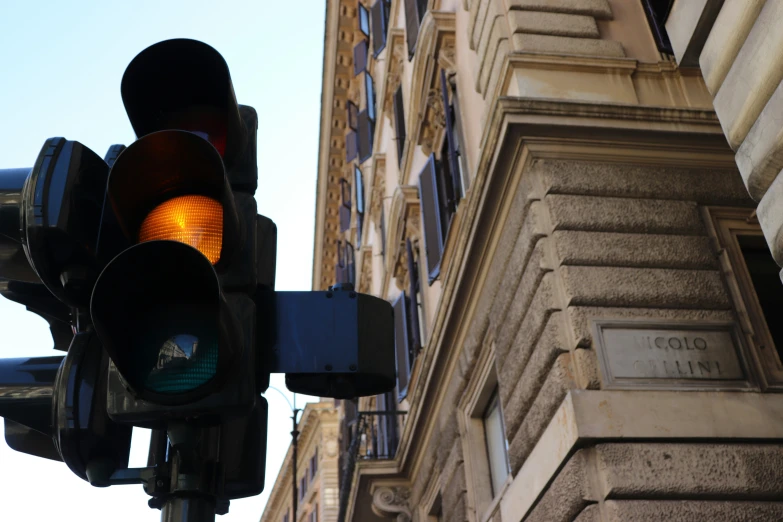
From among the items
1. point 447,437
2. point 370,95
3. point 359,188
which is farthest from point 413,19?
point 359,188

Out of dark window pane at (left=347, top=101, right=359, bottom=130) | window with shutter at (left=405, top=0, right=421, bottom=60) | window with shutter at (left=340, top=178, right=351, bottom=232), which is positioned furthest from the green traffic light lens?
window with shutter at (left=340, top=178, right=351, bottom=232)

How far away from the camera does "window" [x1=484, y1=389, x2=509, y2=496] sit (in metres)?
9.14

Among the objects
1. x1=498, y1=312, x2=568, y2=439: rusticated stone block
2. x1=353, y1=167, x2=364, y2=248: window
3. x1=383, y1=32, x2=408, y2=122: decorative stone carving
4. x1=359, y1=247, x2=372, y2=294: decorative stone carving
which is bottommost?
x1=498, y1=312, x2=568, y2=439: rusticated stone block

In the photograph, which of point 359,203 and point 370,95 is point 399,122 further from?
point 359,203

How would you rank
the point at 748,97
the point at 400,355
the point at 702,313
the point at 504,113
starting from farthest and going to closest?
the point at 400,355
the point at 504,113
the point at 702,313
the point at 748,97

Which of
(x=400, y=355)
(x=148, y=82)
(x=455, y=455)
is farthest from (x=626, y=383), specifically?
(x=400, y=355)

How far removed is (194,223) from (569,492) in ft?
16.5

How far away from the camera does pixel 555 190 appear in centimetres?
733

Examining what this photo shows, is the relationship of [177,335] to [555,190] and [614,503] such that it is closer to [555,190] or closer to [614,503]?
[614,503]

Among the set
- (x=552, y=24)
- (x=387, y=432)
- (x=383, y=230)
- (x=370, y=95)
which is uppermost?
(x=370, y=95)

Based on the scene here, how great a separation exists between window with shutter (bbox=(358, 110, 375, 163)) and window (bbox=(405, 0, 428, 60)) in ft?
19.6

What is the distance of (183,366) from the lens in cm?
175

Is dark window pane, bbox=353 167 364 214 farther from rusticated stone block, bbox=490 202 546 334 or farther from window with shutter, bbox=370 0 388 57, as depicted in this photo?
rusticated stone block, bbox=490 202 546 334

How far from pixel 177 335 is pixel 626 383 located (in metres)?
5.12
